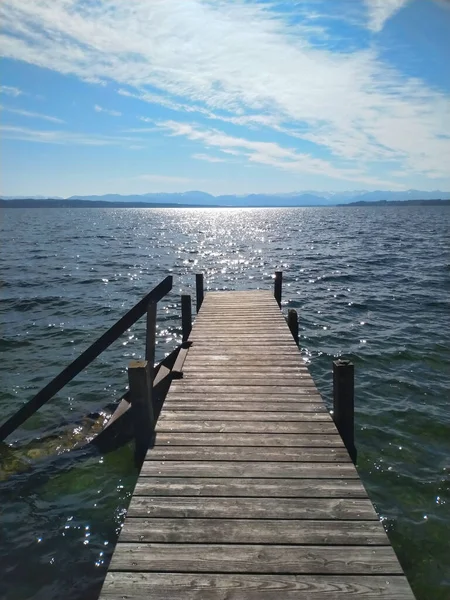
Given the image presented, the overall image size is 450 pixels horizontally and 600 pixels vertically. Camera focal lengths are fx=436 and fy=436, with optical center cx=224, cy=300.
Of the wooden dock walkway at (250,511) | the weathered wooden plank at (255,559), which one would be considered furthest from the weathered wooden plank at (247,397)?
the weathered wooden plank at (255,559)

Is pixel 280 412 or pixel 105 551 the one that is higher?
pixel 280 412

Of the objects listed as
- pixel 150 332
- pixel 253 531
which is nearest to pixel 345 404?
pixel 253 531

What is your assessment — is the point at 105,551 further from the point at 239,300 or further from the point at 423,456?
the point at 239,300

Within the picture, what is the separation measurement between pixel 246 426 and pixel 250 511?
162 centimetres

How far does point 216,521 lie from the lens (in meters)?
3.80

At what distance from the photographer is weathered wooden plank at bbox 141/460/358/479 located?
447cm

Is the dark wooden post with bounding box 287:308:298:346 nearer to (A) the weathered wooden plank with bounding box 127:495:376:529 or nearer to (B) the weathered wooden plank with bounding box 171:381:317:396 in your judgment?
(B) the weathered wooden plank with bounding box 171:381:317:396

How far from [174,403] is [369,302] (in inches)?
619

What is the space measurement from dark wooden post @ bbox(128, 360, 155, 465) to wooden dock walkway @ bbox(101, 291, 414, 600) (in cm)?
19

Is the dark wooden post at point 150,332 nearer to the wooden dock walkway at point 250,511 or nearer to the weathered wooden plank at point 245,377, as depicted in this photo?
the weathered wooden plank at point 245,377

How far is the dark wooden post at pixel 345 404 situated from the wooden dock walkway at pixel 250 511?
0.60 feet

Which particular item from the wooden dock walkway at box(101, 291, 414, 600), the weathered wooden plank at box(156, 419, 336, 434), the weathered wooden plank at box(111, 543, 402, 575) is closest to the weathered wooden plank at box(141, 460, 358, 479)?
the wooden dock walkway at box(101, 291, 414, 600)

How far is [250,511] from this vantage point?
3.92 metres

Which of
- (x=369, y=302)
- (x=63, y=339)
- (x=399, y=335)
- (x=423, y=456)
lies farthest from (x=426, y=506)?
(x=369, y=302)
